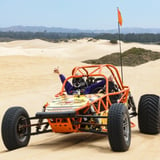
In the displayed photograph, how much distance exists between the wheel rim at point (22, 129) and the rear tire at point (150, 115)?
7.70 feet

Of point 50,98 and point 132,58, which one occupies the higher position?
point 50,98

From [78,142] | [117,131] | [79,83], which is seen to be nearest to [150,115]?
[79,83]

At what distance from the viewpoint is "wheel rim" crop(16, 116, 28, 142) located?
7781 mm

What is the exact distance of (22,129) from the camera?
7.92 metres

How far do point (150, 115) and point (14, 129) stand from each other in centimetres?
272

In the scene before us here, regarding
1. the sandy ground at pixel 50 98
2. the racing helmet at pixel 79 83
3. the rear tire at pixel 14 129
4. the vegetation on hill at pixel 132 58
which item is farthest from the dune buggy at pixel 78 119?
the vegetation on hill at pixel 132 58

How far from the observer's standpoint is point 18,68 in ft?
88.5

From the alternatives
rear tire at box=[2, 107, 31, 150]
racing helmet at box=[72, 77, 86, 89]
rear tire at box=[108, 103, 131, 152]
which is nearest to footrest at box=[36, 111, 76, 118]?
rear tire at box=[2, 107, 31, 150]

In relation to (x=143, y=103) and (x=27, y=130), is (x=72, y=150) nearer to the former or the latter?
(x=27, y=130)

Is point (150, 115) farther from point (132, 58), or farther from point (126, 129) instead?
point (132, 58)

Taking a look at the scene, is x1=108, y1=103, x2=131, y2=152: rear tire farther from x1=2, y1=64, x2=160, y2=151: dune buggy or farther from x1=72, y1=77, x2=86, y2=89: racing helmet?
x1=72, y1=77, x2=86, y2=89: racing helmet

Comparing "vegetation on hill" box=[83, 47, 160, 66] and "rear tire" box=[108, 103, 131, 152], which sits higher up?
"rear tire" box=[108, 103, 131, 152]

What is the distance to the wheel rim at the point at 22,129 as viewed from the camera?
25.5 feet

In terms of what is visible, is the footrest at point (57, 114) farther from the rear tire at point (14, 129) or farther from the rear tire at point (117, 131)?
the rear tire at point (117, 131)
